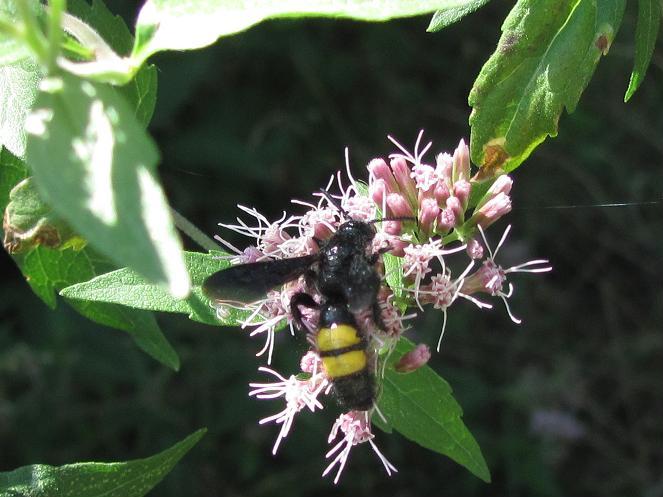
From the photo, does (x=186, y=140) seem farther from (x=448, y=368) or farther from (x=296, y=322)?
(x=296, y=322)

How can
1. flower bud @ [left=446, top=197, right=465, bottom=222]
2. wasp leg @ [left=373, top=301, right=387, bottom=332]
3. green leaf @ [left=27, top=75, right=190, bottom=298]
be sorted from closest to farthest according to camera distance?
1. green leaf @ [left=27, top=75, right=190, bottom=298]
2. wasp leg @ [left=373, top=301, right=387, bottom=332]
3. flower bud @ [left=446, top=197, right=465, bottom=222]

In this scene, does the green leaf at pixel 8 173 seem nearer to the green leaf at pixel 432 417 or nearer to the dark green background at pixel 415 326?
the green leaf at pixel 432 417

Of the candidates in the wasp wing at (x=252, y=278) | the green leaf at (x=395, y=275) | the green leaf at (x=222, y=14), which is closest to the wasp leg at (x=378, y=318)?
the green leaf at (x=395, y=275)

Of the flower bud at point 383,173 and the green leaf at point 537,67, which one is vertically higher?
the green leaf at point 537,67

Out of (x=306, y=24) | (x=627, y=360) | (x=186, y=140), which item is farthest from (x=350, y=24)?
(x=627, y=360)

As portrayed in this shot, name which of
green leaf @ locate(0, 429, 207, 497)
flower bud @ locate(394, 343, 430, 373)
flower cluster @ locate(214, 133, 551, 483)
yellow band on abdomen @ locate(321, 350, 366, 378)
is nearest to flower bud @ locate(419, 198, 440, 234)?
flower cluster @ locate(214, 133, 551, 483)

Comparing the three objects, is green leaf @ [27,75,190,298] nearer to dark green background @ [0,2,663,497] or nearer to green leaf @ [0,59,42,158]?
green leaf @ [0,59,42,158]
